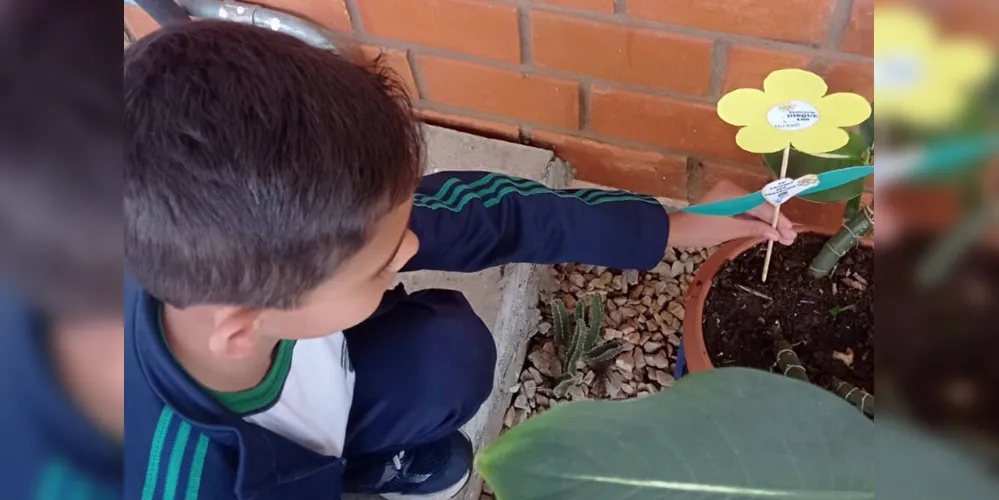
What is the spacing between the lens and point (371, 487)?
992 millimetres

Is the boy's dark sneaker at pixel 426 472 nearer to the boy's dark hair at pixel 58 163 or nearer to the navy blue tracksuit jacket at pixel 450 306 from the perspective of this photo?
the navy blue tracksuit jacket at pixel 450 306

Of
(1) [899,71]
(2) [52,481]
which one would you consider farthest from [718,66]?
(2) [52,481]

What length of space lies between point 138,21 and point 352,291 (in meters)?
0.85

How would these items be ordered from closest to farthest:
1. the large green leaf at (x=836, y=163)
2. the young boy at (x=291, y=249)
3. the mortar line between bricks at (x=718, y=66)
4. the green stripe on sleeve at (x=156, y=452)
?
the young boy at (x=291, y=249) → the green stripe on sleeve at (x=156, y=452) → the large green leaf at (x=836, y=163) → the mortar line between bricks at (x=718, y=66)

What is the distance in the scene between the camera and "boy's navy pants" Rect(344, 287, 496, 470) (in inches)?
36.6

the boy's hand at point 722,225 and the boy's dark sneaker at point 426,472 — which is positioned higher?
the boy's hand at point 722,225

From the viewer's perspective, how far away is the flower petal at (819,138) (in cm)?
67

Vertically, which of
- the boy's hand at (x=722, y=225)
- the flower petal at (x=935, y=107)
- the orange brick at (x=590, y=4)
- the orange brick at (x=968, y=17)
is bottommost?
the boy's hand at (x=722, y=225)

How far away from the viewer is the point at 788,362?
85 cm

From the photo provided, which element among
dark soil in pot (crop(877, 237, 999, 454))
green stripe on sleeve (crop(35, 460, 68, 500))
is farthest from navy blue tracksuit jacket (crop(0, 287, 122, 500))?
dark soil in pot (crop(877, 237, 999, 454))

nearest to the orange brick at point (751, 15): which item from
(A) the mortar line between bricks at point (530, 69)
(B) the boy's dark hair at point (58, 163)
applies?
(A) the mortar line between bricks at point (530, 69)

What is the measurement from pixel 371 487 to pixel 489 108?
1.84 ft

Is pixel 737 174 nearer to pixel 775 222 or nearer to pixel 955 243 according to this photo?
pixel 775 222

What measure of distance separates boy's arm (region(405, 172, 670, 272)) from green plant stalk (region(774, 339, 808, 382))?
16cm
